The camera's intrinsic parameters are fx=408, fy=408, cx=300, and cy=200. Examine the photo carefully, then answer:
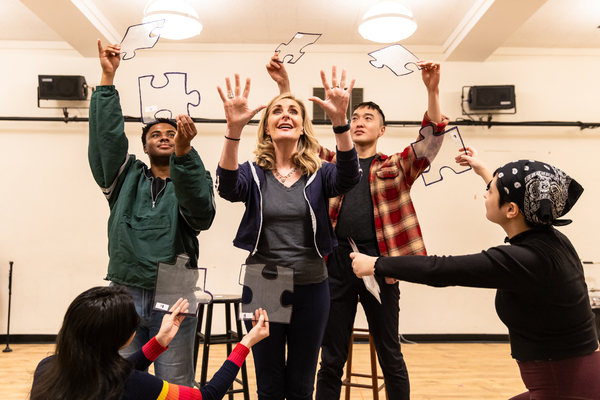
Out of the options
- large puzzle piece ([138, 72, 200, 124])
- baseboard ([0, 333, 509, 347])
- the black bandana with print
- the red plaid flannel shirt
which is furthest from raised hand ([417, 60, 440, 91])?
baseboard ([0, 333, 509, 347])

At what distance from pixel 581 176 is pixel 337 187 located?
4039 millimetres

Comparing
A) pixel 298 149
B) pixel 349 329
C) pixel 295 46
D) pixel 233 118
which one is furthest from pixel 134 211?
pixel 349 329

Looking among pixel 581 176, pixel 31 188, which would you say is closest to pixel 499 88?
pixel 581 176

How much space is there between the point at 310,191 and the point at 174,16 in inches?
66.3

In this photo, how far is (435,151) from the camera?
75.4 inches

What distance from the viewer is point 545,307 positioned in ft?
3.74

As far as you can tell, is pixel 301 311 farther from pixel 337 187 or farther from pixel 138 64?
pixel 138 64

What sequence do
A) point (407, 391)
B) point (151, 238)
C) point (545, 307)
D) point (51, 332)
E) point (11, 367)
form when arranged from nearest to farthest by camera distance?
point (545, 307), point (151, 238), point (407, 391), point (11, 367), point (51, 332)

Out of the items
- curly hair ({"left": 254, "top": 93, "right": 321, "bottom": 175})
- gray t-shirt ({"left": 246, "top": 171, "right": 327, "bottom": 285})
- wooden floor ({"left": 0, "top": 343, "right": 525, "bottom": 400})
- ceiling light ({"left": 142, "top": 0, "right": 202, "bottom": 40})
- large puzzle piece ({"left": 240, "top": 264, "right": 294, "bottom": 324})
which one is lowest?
wooden floor ({"left": 0, "top": 343, "right": 525, "bottom": 400})

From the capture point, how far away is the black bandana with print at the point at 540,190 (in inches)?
43.9

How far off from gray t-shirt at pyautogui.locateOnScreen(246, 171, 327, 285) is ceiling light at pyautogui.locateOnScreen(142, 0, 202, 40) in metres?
1.44

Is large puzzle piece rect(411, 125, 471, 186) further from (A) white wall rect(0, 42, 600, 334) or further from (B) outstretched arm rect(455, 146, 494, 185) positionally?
(A) white wall rect(0, 42, 600, 334)

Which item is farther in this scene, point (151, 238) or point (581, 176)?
point (581, 176)

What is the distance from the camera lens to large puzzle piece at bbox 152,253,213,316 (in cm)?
125
